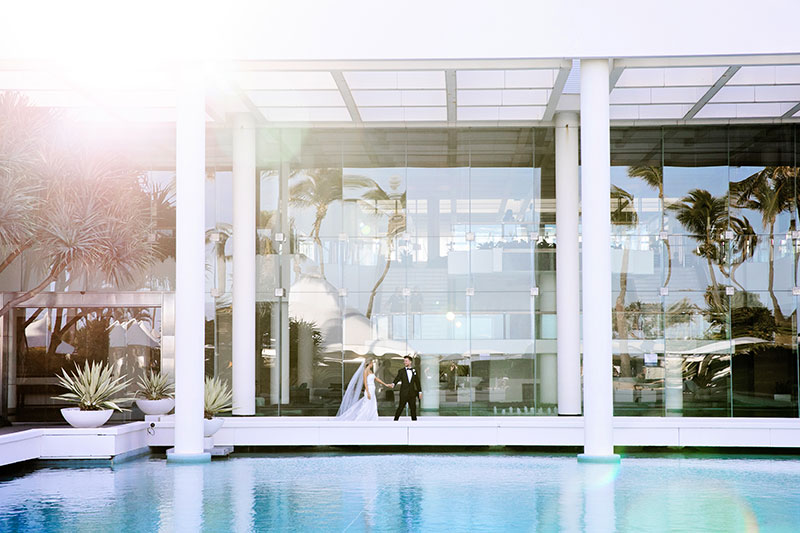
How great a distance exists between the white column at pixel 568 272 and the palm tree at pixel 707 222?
2.17 meters

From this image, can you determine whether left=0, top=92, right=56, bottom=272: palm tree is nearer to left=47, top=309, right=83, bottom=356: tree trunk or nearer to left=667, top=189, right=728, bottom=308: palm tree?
left=47, top=309, right=83, bottom=356: tree trunk

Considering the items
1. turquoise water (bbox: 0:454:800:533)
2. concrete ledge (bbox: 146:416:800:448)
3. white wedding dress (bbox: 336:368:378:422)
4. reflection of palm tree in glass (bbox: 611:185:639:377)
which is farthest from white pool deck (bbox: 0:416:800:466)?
reflection of palm tree in glass (bbox: 611:185:639:377)

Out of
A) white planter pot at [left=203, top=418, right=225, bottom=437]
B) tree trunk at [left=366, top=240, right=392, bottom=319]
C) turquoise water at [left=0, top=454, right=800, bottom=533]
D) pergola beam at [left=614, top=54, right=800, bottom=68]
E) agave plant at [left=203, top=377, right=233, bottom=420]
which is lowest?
Result: turquoise water at [left=0, top=454, right=800, bottom=533]

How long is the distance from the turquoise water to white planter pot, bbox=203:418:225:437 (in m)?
0.77

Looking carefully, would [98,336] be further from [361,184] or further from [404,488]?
[404,488]

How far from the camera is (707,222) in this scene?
18.1m

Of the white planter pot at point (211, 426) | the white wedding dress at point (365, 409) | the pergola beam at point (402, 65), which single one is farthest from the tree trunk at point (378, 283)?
the pergola beam at point (402, 65)

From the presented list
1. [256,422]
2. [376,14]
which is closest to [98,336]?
[256,422]

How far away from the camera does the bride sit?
52.9ft

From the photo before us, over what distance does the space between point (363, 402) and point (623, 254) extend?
589 cm

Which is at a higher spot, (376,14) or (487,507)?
(376,14)

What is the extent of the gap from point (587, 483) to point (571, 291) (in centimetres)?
767

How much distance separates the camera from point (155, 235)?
59.5 ft

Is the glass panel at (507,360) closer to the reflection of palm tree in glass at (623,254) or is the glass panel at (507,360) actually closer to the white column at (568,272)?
the white column at (568,272)
